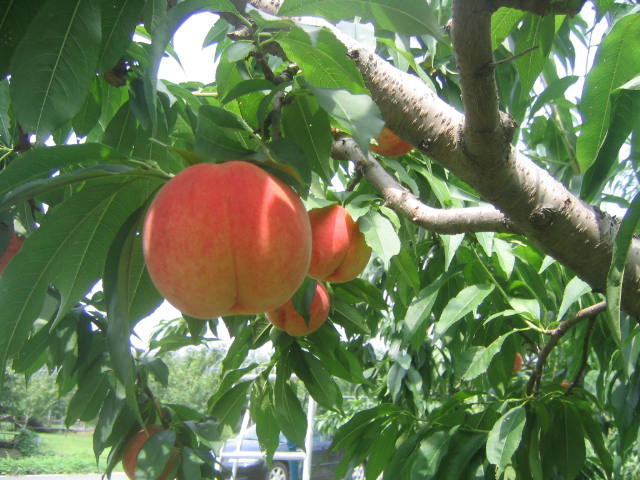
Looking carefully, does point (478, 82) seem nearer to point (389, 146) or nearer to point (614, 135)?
point (614, 135)

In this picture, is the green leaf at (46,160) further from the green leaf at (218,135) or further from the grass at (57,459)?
the grass at (57,459)

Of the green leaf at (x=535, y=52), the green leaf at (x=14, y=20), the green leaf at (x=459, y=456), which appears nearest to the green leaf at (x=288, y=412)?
the green leaf at (x=459, y=456)

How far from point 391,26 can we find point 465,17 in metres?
0.08

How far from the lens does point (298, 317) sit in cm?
116

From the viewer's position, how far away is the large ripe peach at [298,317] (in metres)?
1.15

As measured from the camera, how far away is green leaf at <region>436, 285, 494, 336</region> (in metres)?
1.22

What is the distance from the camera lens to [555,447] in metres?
1.36

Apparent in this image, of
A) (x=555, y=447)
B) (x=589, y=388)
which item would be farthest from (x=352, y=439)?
(x=589, y=388)

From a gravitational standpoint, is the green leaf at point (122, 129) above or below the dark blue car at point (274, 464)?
above

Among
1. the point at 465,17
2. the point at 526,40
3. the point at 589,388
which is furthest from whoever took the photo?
the point at 589,388

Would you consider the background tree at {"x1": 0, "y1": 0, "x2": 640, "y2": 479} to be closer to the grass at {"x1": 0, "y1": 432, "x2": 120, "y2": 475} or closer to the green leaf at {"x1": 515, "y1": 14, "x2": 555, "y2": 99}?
the green leaf at {"x1": 515, "y1": 14, "x2": 555, "y2": 99}

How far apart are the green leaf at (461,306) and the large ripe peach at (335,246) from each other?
244 millimetres

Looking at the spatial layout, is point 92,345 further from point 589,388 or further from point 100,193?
point 589,388

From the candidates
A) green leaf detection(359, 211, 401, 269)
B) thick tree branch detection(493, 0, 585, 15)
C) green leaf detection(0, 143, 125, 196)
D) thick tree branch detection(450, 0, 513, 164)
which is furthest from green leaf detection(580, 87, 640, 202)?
green leaf detection(0, 143, 125, 196)
